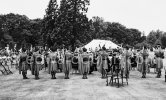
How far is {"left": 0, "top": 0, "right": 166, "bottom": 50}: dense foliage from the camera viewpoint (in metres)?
50.1

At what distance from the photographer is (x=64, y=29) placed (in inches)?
1929

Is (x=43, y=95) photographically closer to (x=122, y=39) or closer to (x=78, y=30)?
(x=78, y=30)

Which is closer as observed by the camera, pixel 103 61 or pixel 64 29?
pixel 103 61

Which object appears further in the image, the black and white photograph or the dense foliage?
the dense foliage

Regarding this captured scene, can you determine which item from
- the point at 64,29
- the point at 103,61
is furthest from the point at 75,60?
the point at 64,29

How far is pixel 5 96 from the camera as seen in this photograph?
41.5 ft

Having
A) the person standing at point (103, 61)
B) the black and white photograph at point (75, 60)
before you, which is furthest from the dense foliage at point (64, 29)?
the person standing at point (103, 61)

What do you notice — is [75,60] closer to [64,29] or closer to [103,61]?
[103,61]

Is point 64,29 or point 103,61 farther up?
point 64,29

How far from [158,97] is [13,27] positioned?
9419 centimetres

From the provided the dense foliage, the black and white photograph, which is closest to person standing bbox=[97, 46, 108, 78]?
the black and white photograph

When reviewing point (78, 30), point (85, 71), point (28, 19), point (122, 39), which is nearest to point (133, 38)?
point (122, 39)

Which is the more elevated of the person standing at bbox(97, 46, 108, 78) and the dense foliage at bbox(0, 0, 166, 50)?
the dense foliage at bbox(0, 0, 166, 50)

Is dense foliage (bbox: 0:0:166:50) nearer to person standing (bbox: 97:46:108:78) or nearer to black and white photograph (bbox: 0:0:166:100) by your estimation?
black and white photograph (bbox: 0:0:166:100)
